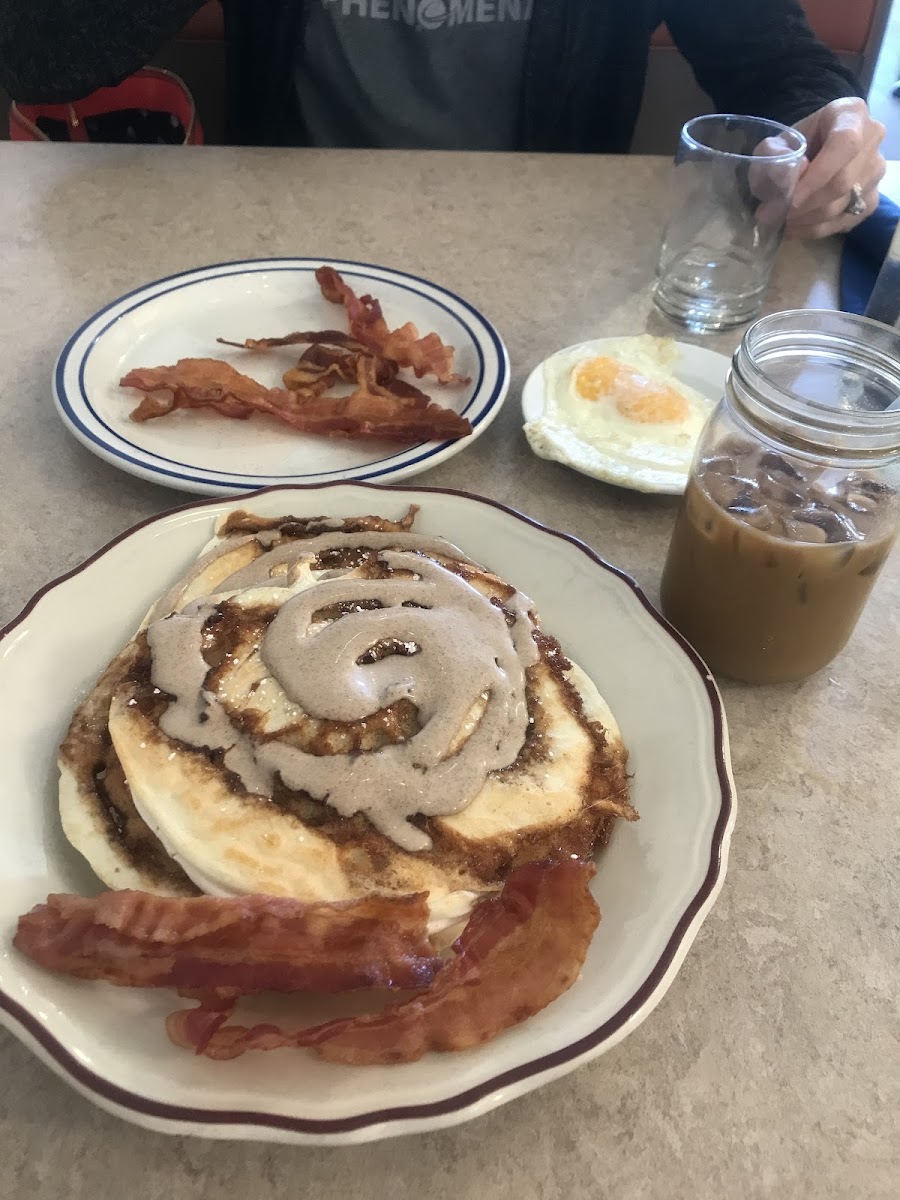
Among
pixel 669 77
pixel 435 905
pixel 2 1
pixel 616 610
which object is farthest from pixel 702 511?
pixel 669 77

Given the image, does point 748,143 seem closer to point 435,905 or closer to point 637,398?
point 637,398

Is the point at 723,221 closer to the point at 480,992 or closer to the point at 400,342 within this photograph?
the point at 400,342

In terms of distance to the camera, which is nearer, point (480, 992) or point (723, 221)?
point (480, 992)

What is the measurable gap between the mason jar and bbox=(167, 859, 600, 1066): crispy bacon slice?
465mm

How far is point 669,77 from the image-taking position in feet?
10.7

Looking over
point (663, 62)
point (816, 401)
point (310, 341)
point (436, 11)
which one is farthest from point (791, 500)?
point (663, 62)

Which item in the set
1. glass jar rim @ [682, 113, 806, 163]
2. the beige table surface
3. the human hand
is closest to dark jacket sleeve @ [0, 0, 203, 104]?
the beige table surface

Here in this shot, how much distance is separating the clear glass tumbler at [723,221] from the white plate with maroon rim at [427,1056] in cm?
104

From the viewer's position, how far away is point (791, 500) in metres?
1.10

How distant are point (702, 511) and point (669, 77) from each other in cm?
284

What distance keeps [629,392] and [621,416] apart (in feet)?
0.17

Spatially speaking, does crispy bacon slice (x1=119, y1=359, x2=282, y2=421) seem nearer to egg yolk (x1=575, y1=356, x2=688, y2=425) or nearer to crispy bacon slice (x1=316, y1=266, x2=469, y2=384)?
crispy bacon slice (x1=316, y1=266, x2=469, y2=384)

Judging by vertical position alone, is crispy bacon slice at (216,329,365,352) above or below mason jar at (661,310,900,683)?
below

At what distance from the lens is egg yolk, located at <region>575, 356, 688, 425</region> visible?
5.17 ft
